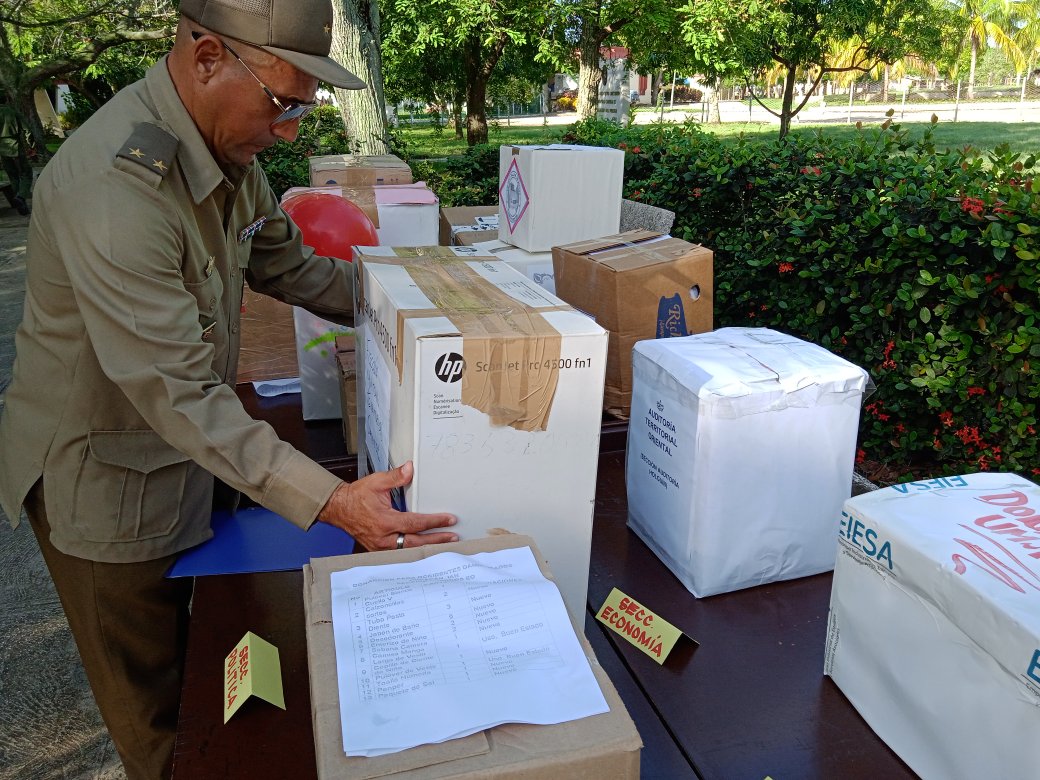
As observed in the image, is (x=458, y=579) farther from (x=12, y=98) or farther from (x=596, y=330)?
(x=12, y=98)

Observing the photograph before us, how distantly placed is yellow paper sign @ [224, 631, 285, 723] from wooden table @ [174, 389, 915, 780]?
0.06 feet

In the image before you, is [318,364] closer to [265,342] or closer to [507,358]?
[265,342]

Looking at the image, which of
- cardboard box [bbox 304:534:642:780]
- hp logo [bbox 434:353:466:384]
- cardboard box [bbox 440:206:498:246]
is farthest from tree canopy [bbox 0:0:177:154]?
cardboard box [bbox 304:534:642:780]

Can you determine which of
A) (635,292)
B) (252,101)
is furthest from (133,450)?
(635,292)

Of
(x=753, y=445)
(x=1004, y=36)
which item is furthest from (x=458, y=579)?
(x=1004, y=36)

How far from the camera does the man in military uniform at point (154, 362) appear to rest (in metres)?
1.06

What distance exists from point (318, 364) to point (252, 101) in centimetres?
76

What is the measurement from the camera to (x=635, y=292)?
182 cm

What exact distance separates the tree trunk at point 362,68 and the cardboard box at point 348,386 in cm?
473

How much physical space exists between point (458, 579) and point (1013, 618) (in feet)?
1.82

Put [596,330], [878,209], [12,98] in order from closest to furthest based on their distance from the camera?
[596,330] < [878,209] < [12,98]

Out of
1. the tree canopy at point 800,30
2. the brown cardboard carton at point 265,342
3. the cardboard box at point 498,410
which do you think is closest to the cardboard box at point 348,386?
the brown cardboard carton at point 265,342

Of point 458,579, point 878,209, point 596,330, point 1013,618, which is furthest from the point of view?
point 878,209

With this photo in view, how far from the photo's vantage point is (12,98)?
1105 centimetres
